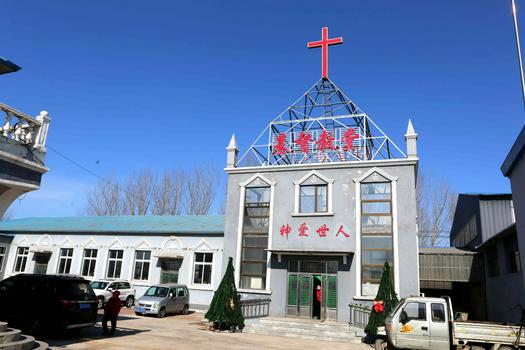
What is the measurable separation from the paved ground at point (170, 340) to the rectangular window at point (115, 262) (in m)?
10.1

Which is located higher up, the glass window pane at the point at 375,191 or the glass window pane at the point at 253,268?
the glass window pane at the point at 375,191

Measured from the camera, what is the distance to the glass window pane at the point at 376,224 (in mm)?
18625

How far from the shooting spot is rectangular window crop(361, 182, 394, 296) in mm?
18156

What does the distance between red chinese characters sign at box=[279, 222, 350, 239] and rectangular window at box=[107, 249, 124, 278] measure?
1350cm

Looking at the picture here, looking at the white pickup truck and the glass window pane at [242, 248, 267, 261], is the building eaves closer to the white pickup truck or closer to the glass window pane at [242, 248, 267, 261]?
the white pickup truck

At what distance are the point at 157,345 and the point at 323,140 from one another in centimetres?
1287

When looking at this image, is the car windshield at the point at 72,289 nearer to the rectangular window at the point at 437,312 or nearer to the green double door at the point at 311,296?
the green double door at the point at 311,296

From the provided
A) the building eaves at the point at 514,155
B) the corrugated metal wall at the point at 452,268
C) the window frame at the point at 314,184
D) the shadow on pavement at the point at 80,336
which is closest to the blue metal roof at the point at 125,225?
the window frame at the point at 314,184

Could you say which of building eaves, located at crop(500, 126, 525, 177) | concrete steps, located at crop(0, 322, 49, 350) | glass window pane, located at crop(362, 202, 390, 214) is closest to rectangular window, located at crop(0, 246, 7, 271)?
concrete steps, located at crop(0, 322, 49, 350)

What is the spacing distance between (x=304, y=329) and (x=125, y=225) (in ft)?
58.2

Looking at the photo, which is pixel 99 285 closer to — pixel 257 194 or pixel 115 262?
pixel 115 262

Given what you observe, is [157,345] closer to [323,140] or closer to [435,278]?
[323,140]


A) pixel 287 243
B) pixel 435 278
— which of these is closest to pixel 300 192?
pixel 287 243

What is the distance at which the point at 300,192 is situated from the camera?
20531 mm
